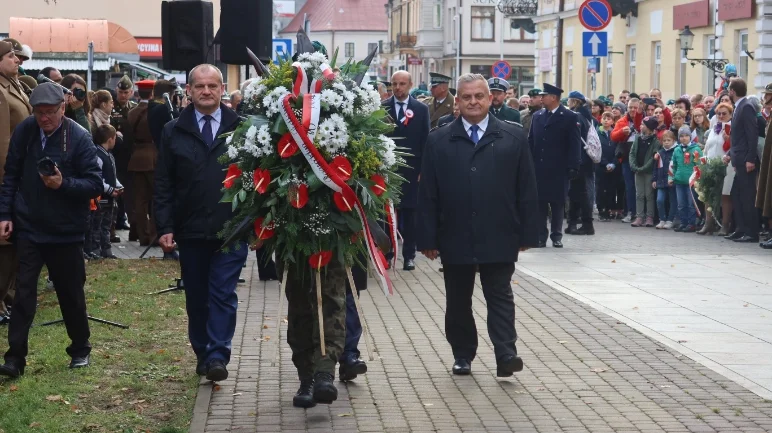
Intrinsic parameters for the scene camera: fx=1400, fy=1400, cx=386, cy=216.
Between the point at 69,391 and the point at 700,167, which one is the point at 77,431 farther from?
the point at 700,167

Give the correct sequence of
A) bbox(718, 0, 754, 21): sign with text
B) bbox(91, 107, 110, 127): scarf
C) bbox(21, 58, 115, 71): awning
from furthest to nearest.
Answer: bbox(21, 58, 115, 71): awning, bbox(718, 0, 754, 21): sign with text, bbox(91, 107, 110, 127): scarf

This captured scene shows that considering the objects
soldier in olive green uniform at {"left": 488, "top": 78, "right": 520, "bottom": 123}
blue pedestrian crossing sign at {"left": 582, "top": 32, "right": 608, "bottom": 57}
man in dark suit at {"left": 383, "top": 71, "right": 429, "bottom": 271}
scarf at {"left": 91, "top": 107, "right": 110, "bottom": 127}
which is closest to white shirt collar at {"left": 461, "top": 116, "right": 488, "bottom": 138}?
man in dark suit at {"left": 383, "top": 71, "right": 429, "bottom": 271}

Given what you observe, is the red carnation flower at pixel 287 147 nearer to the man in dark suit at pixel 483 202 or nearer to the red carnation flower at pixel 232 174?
the red carnation flower at pixel 232 174

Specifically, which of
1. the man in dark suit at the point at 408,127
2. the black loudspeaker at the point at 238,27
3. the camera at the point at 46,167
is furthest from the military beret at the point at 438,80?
the camera at the point at 46,167

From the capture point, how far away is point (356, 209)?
26.0ft

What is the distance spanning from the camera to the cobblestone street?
302 inches

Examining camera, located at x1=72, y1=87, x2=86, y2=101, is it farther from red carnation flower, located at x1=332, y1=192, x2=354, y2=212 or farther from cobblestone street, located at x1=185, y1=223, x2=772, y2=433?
red carnation flower, located at x1=332, y1=192, x2=354, y2=212

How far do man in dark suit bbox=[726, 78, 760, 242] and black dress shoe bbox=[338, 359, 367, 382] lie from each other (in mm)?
11149

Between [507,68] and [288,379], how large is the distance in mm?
39131

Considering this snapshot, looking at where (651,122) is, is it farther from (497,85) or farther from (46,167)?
(46,167)

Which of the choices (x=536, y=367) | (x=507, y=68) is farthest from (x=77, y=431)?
(x=507, y=68)

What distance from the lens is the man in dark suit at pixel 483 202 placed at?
8867mm

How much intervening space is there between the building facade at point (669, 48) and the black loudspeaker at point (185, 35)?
14540mm

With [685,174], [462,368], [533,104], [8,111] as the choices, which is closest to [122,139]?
[533,104]
